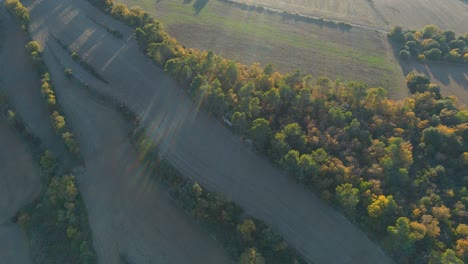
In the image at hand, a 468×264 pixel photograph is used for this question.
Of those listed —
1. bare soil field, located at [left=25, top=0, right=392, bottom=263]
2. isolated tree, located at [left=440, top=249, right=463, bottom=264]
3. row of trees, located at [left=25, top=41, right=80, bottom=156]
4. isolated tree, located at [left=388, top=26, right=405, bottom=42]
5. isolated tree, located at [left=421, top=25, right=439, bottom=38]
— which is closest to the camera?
isolated tree, located at [left=440, top=249, right=463, bottom=264]

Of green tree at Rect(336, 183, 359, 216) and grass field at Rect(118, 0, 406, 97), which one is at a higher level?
grass field at Rect(118, 0, 406, 97)

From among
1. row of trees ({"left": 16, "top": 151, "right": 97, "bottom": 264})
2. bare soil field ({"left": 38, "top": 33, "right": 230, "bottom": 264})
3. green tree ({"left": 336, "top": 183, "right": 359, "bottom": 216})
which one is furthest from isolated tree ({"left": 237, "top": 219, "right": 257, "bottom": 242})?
row of trees ({"left": 16, "top": 151, "right": 97, "bottom": 264})

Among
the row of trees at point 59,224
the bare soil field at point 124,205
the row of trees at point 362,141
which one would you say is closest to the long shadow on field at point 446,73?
the row of trees at point 362,141

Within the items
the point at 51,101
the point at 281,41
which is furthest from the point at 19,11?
the point at 281,41

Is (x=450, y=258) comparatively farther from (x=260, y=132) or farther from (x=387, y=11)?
(x=387, y=11)

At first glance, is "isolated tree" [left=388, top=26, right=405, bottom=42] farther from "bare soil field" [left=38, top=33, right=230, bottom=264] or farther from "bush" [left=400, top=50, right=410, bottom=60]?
"bare soil field" [left=38, top=33, right=230, bottom=264]

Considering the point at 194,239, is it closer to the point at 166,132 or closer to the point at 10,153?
the point at 166,132
